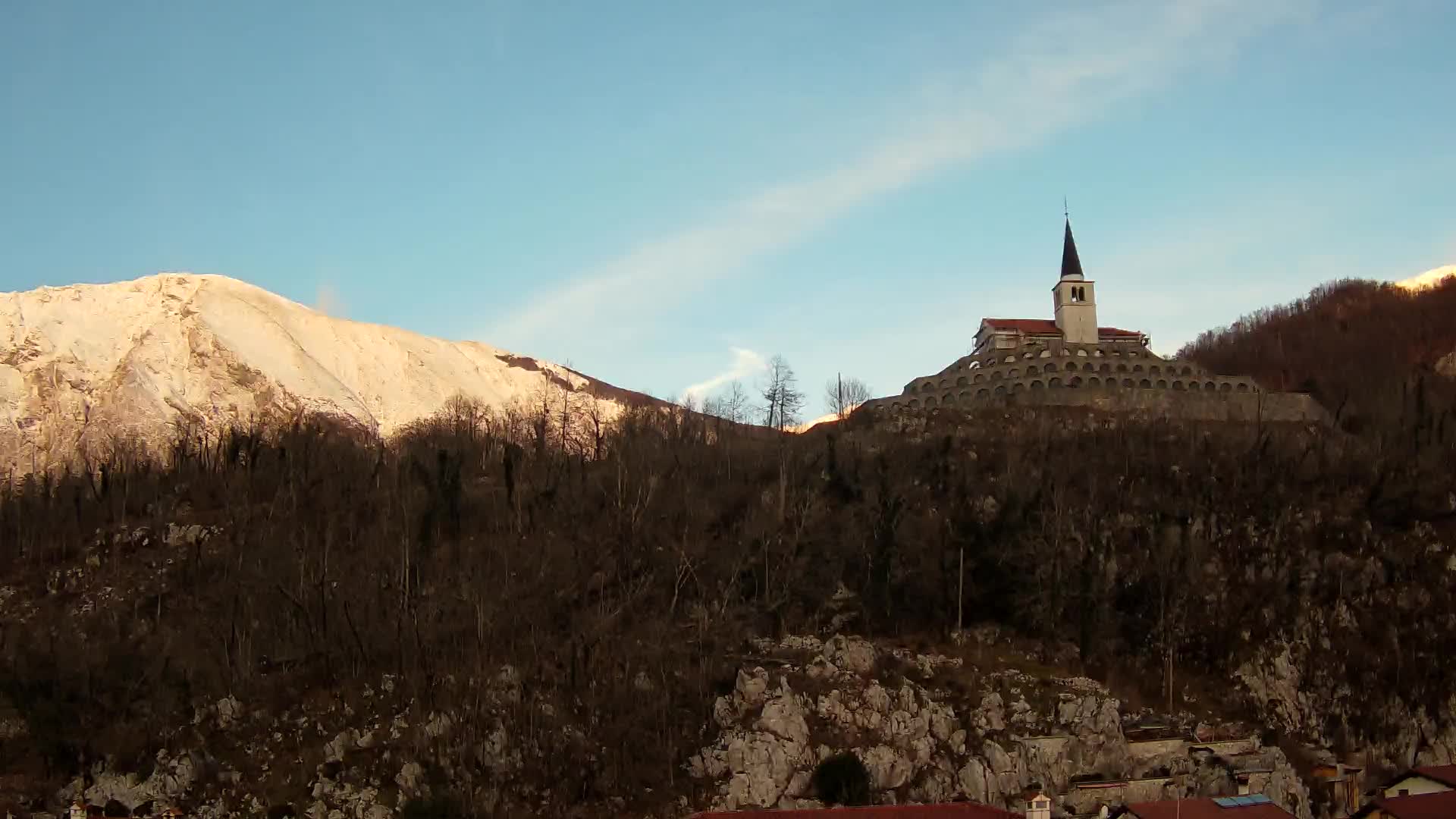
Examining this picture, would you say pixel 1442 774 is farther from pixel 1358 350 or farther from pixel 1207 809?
pixel 1358 350

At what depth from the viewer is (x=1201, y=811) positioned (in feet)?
136

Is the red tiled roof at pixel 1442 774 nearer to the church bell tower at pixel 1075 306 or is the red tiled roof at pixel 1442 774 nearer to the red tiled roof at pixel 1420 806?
the red tiled roof at pixel 1420 806

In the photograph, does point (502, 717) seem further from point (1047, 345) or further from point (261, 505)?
point (1047, 345)

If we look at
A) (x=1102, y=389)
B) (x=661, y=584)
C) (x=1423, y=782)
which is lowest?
(x=1423, y=782)

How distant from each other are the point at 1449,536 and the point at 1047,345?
91.4 feet

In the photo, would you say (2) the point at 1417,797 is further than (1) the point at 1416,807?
Yes

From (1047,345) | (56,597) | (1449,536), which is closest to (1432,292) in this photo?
(1047,345)

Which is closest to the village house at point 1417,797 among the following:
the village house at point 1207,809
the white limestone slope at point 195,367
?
the village house at point 1207,809

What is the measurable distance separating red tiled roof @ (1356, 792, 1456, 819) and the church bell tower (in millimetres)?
46402

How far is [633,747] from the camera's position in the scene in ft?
160

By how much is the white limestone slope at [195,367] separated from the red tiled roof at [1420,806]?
3295 inches

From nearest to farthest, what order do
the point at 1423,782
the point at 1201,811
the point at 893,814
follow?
the point at 893,814 → the point at 1201,811 → the point at 1423,782

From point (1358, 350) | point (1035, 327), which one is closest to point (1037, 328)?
point (1035, 327)

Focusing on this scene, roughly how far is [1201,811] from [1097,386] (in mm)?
40640
